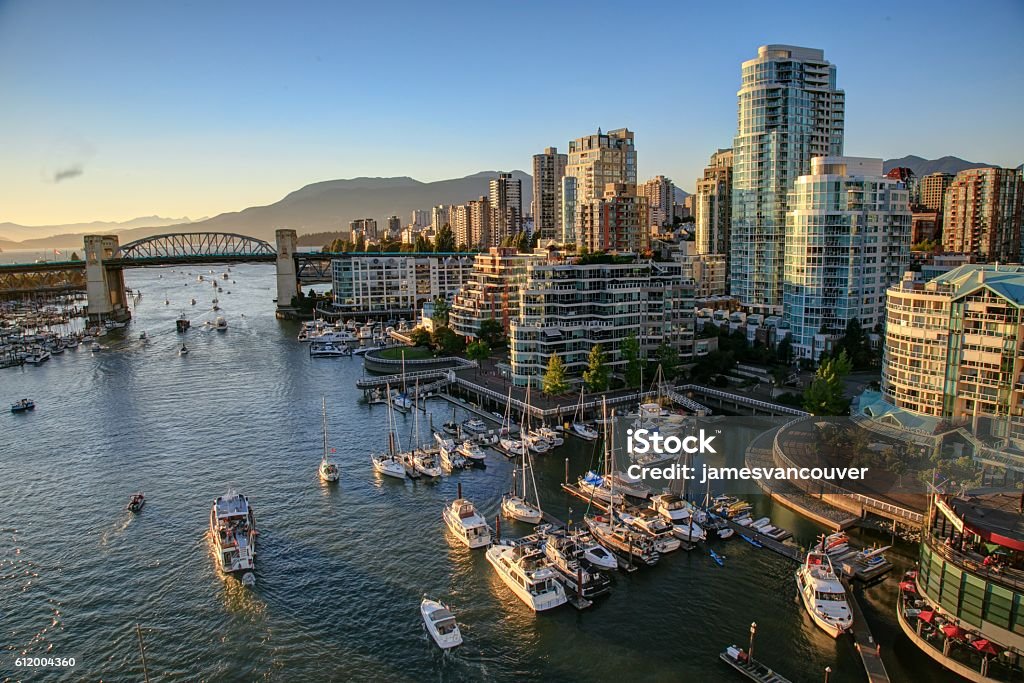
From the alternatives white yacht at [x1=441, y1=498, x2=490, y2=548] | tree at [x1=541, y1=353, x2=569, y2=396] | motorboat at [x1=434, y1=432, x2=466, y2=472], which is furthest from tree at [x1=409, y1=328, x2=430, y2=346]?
white yacht at [x1=441, y1=498, x2=490, y2=548]

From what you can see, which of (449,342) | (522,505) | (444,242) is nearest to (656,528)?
(522,505)

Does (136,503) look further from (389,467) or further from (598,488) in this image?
(598,488)

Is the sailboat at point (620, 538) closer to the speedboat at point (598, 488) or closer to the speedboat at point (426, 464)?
the speedboat at point (598, 488)

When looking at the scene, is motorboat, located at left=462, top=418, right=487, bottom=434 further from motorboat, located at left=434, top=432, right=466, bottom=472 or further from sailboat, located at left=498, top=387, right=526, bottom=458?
motorboat, located at left=434, top=432, right=466, bottom=472

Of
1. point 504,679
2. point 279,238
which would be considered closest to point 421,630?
point 504,679

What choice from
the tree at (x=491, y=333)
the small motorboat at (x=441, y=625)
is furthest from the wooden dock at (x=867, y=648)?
the tree at (x=491, y=333)

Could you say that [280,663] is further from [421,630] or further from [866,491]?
[866,491]

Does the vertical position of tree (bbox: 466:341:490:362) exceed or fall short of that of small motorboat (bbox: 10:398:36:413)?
it exceeds it
